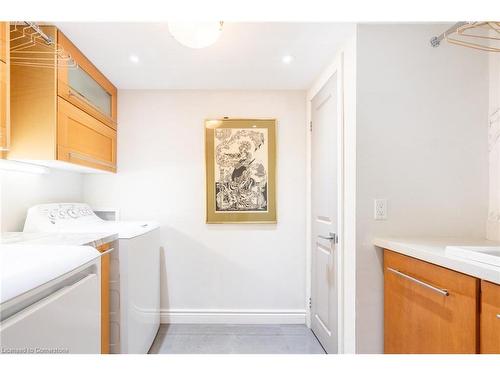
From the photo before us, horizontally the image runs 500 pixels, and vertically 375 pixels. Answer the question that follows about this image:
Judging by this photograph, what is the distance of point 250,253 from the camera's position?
8.18ft

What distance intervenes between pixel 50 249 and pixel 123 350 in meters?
1.11

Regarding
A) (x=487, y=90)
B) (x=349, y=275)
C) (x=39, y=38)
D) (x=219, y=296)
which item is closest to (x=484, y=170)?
(x=487, y=90)

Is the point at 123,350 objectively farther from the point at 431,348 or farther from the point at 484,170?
the point at 484,170

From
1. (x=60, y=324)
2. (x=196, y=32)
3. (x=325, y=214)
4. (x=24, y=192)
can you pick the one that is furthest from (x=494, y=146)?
(x=24, y=192)

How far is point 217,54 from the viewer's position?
1.84m

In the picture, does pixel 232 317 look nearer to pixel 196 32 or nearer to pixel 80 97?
pixel 80 97

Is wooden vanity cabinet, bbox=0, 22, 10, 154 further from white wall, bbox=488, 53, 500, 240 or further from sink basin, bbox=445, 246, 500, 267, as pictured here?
white wall, bbox=488, 53, 500, 240

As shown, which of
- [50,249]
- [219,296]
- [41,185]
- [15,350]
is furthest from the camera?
[219,296]

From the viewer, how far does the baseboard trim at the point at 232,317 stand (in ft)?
8.02

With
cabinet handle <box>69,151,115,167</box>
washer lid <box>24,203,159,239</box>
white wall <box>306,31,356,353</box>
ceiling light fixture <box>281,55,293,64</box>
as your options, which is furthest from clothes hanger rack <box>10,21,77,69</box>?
white wall <box>306,31,356,353</box>

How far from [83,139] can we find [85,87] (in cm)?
37

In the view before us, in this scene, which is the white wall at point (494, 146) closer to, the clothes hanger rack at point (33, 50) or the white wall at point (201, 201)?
the white wall at point (201, 201)

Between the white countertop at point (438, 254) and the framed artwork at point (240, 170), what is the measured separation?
46.7 inches

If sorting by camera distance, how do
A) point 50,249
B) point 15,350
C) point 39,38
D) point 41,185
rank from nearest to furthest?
point 15,350
point 50,249
point 39,38
point 41,185
